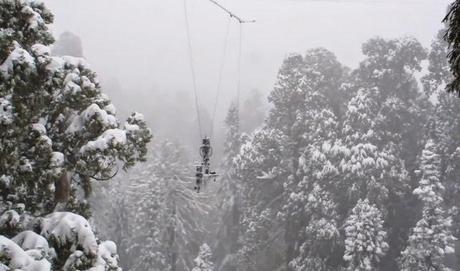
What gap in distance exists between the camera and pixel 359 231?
2594cm

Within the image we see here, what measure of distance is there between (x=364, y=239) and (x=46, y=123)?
1876 cm

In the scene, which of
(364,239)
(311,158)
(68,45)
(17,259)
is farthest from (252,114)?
(17,259)

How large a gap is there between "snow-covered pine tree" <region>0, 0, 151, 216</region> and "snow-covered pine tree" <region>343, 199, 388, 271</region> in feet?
54.8

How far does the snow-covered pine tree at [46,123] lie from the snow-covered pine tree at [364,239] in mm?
16716

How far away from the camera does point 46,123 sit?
10945 mm

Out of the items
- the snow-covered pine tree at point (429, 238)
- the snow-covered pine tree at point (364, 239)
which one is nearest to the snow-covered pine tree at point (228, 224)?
the snow-covered pine tree at point (364, 239)

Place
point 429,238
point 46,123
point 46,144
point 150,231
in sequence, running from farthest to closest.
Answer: point 150,231 → point 429,238 → point 46,123 → point 46,144

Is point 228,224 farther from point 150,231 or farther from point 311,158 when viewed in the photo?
point 311,158

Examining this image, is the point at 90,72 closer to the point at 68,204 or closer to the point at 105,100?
the point at 105,100

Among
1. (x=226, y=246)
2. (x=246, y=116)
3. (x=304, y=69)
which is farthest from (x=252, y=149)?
(x=246, y=116)

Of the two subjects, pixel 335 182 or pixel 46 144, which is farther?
pixel 335 182

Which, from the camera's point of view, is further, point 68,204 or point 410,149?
point 410,149

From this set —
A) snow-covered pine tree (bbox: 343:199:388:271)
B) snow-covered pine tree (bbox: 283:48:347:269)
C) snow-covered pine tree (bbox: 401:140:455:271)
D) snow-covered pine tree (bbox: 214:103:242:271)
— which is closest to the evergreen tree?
snow-covered pine tree (bbox: 214:103:242:271)

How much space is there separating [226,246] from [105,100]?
28.2 meters
